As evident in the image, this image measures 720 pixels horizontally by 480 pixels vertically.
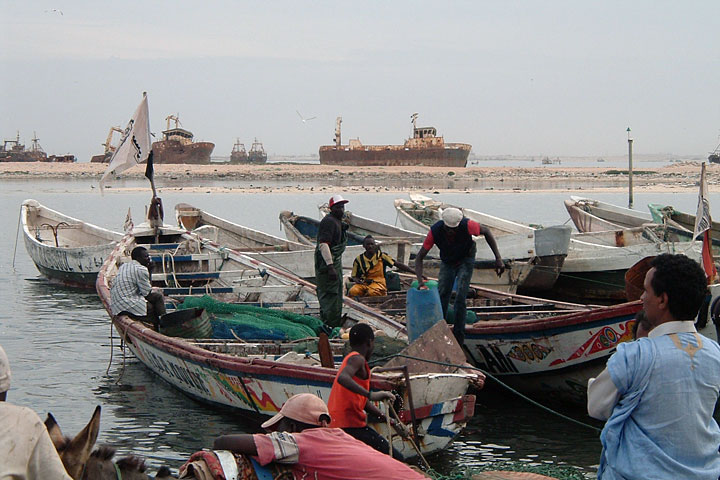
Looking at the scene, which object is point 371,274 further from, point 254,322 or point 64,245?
point 64,245

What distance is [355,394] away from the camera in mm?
5773

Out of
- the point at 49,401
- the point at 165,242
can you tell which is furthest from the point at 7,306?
the point at 49,401

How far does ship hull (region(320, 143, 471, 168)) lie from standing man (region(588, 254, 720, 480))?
82.8 metres

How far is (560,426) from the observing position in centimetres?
958

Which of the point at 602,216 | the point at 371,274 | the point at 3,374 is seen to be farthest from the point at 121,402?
the point at 602,216

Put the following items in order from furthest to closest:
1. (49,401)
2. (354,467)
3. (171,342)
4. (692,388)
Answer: (49,401) < (171,342) < (354,467) < (692,388)

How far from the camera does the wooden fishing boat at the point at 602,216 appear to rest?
21.1 meters

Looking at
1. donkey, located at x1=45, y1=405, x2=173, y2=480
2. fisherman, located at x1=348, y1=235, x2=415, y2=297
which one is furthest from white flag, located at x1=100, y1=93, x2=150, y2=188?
donkey, located at x1=45, y1=405, x2=173, y2=480

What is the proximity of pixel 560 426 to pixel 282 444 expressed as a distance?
617 cm

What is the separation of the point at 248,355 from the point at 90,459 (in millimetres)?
6055

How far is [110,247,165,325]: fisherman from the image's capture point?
33.7ft

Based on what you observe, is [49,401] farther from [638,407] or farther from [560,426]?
[638,407]

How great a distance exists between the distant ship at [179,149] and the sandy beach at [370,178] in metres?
5.03

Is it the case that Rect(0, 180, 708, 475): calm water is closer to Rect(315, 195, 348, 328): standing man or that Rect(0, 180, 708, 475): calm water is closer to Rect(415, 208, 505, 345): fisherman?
Rect(415, 208, 505, 345): fisherman
